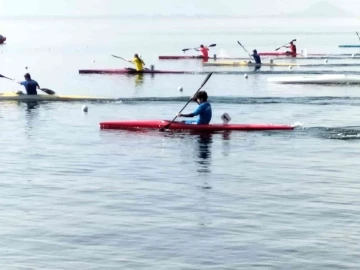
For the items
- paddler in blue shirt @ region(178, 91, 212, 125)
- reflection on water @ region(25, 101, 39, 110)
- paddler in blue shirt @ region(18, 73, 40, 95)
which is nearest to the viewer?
paddler in blue shirt @ region(178, 91, 212, 125)

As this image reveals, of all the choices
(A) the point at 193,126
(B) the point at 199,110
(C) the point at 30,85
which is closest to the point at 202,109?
(B) the point at 199,110

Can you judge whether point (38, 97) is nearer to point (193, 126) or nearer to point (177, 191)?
point (193, 126)

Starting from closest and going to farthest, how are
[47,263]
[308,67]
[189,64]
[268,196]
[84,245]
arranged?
[47,263]
[84,245]
[268,196]
[308,67]
[189,64]

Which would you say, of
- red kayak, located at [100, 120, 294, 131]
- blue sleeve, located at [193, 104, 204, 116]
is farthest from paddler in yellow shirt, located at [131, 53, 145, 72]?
blue sleeve, located at [193, 104, 204, 116]

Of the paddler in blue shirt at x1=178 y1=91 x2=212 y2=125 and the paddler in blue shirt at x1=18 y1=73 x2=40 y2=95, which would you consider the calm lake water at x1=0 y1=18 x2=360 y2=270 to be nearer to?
the paddler in blue shirt at x1=178 y1=91 x2=212 y2=125

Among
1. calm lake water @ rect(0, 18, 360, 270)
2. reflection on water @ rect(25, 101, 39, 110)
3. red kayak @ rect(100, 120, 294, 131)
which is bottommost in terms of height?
calm lake water @ rect(0, 18, 360, 270)

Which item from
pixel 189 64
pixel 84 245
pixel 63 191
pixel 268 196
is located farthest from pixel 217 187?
pixel 189 64

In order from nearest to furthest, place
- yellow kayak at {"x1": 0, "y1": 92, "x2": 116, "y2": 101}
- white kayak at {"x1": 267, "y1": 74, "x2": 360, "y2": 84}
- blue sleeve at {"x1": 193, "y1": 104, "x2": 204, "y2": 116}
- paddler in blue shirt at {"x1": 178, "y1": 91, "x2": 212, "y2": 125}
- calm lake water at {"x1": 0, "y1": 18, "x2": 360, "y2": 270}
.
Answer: calm lake water at {"x1": 0, "y1": 18, "x2": 360, "y2": 270}, paddler in blue shirt at {"x1": 178, "y1": 91, "x2": 212, "y2": 125}, blue sleeve at {"x1": 193, "y1": 104, "x2": 204, "y2": 116}, yellow kayak at {"x1": 0, "y1": 92, "x2": 116, "y2": 101}, white kayak at {"x1": 267, "y1": 74, "x2": 360, "y2": 84}

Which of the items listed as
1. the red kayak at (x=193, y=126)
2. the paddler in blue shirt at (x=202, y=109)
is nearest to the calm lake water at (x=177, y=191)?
the red kayak at (x=193, y=126)

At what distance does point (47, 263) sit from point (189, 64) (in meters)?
65.6

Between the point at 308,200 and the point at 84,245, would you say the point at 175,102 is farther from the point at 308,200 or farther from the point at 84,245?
the point at 84,245

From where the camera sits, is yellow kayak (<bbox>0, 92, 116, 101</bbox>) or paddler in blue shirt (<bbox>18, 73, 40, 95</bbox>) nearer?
paddler in blue shirt (<bbox>18, 73, 40, 95</bbox>)

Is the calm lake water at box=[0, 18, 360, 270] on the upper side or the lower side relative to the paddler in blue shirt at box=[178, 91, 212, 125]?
lower

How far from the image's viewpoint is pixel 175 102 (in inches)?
1818
